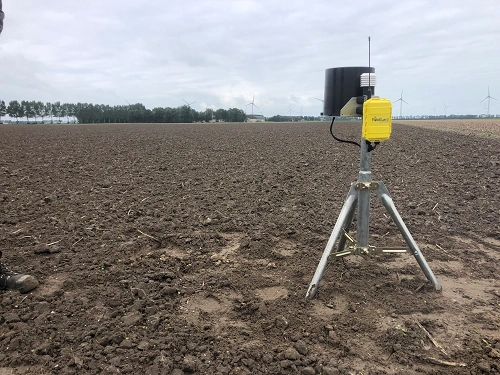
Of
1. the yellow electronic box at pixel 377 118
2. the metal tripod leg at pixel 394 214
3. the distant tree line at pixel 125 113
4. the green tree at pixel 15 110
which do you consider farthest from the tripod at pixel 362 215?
the green tree at pixel 15 110

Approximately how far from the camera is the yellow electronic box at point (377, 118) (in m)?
2.96

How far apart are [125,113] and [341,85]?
11222 centimetres

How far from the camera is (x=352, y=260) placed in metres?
4.49

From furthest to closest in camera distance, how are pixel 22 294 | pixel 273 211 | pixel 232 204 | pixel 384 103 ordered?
pixel 232 204, pixel 273 211, pixel 22 294, pixel 384 103

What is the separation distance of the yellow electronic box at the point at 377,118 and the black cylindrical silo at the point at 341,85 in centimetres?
28

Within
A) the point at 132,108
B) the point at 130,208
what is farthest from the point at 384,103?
the point at 132,108

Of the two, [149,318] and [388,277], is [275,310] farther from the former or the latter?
[388,277]

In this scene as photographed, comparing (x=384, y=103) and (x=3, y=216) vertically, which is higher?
(x=384, y=103)

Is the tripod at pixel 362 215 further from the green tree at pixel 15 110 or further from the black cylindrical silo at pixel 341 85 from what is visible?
the green tree at pixel 15 110

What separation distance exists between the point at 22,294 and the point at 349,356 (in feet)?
10.4

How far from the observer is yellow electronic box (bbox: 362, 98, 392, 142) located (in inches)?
116

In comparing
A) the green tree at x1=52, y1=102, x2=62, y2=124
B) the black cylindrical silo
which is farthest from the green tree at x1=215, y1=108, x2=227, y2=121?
the black cylindrical silo

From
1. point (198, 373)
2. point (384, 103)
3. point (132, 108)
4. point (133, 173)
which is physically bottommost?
point (198, 373)

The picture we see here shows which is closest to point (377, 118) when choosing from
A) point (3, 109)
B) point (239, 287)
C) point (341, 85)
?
point (341, 85)
